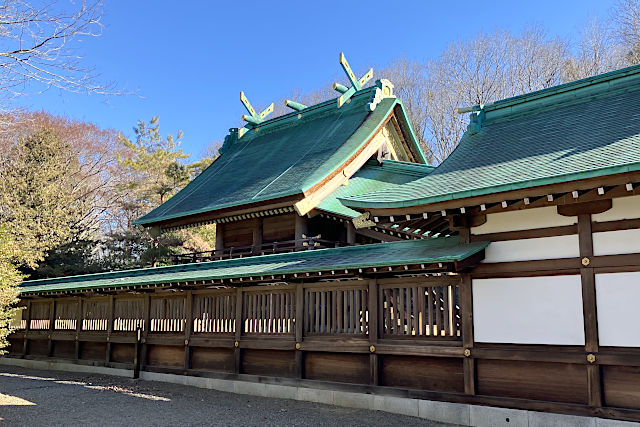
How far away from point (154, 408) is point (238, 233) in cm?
770

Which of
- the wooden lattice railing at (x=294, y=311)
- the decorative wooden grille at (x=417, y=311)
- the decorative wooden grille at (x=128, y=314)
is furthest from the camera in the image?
the decorative wooden grille at (x=128, y=314)

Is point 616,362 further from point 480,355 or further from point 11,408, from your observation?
point 11,408

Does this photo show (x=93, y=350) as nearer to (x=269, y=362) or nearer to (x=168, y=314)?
(x=168, y=314)

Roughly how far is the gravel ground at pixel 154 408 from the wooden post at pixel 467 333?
2.71 feet

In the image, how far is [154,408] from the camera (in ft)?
29.7

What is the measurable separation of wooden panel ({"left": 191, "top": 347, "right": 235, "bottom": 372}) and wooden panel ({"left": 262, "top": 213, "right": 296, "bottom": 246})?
173 inches

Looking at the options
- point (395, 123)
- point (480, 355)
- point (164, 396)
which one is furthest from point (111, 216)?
point (480, 355)

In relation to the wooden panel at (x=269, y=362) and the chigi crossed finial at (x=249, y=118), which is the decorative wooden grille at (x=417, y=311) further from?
the chigi crossed finial at (x=249, y=118)

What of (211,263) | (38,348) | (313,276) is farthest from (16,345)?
(313,276)

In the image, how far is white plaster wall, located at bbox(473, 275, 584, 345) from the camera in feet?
22.4

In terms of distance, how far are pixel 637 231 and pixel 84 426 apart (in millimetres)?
8353

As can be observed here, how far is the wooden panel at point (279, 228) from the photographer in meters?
14.7

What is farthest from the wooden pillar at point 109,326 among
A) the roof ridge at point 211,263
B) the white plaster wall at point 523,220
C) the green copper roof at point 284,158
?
the white plaster wall at point 523,220

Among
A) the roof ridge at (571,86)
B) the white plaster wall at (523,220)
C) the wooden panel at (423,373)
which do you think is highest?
the roof ridge at (571,86)
